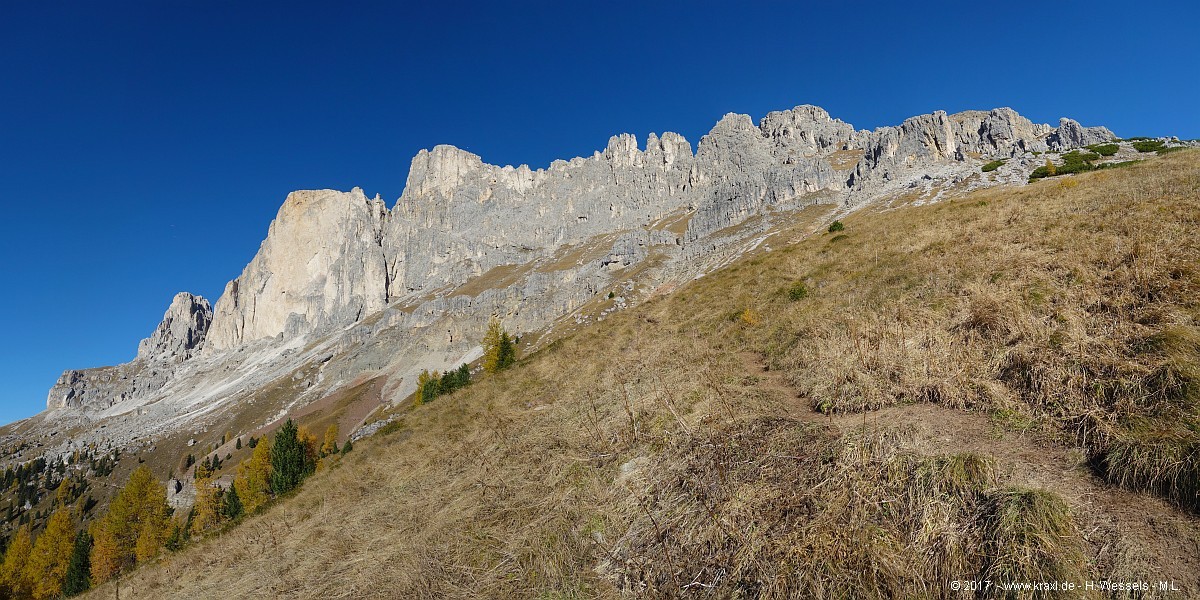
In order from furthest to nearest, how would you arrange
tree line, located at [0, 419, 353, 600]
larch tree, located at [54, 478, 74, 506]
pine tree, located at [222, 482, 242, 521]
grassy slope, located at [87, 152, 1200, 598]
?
larch tree, located at [54, 478, 74, 506] < pine tree, located at [222, 482, 242, 521] < tree line, located at [0, 419, 353, 600] < grassy slope, located at [87, 152, 1200, 598]

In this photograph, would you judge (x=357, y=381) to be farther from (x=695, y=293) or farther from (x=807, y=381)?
(x=807, y=381)

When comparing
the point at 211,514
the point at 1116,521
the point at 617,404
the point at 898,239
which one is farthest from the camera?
the point at 211,514

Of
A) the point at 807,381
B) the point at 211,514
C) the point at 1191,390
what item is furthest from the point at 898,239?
the point at 211,514

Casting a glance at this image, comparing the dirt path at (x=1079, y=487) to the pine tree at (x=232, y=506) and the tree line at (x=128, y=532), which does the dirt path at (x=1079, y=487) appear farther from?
the pine tree at (x=232, y=506)

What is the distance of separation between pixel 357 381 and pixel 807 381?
547ft

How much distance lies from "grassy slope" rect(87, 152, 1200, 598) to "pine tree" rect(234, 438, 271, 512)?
194 ft

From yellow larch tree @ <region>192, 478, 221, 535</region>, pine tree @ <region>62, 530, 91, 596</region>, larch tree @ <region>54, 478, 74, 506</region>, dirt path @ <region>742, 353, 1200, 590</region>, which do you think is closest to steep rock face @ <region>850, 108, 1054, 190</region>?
dirt path @ <region>742, 353, 1200, 590</region>

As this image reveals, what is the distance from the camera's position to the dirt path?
3.44 m

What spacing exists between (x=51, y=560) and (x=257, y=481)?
23199 mm

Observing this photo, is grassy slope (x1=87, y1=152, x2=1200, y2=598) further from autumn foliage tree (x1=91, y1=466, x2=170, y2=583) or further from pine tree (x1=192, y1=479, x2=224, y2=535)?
pine tree (x1=192, y1=479, x2=224, y2=535)

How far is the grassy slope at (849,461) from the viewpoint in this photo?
154 inches

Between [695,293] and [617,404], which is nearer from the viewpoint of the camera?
[617,404]

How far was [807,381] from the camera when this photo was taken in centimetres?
814

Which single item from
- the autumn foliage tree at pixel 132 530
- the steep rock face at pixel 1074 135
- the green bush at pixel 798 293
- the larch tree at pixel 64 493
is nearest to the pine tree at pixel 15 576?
the autumn foliage tree at pixel 132 530
